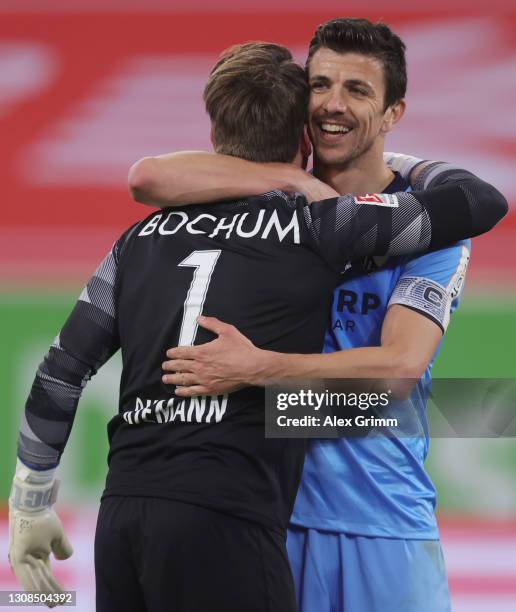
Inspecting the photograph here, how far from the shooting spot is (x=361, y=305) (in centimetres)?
241

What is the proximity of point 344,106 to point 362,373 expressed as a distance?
72 centimetres

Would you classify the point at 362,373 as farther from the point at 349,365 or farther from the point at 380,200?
the point at 380,200

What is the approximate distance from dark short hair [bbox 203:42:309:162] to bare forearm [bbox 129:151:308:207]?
41 millimetres

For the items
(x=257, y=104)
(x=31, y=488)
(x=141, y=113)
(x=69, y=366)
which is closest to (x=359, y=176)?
(x=257, y=104)

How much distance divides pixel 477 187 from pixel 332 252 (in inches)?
17.4

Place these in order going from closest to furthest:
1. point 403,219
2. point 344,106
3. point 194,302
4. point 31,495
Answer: point 194,302
point 403,219
point 31,495
point 344,106

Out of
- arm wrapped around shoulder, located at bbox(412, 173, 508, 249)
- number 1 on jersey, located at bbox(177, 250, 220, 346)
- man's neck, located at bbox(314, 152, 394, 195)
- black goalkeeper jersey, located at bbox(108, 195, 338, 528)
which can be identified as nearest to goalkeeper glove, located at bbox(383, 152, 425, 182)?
man's neck, located at bbox(314, 152, 394, 195)

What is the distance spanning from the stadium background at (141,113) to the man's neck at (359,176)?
3.28m

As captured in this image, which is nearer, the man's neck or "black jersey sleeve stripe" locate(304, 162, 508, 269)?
"black jersey sleeve stripe" locate(304, 162, 508, 269)

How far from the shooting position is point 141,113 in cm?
621

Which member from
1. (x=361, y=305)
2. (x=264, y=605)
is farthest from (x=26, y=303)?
(x=264, y=605)

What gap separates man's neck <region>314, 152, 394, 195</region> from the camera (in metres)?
2.61

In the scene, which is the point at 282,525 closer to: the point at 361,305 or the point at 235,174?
the point at 361,305

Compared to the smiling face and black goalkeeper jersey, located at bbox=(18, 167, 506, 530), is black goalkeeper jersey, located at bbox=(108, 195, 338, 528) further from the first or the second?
the smiling face
